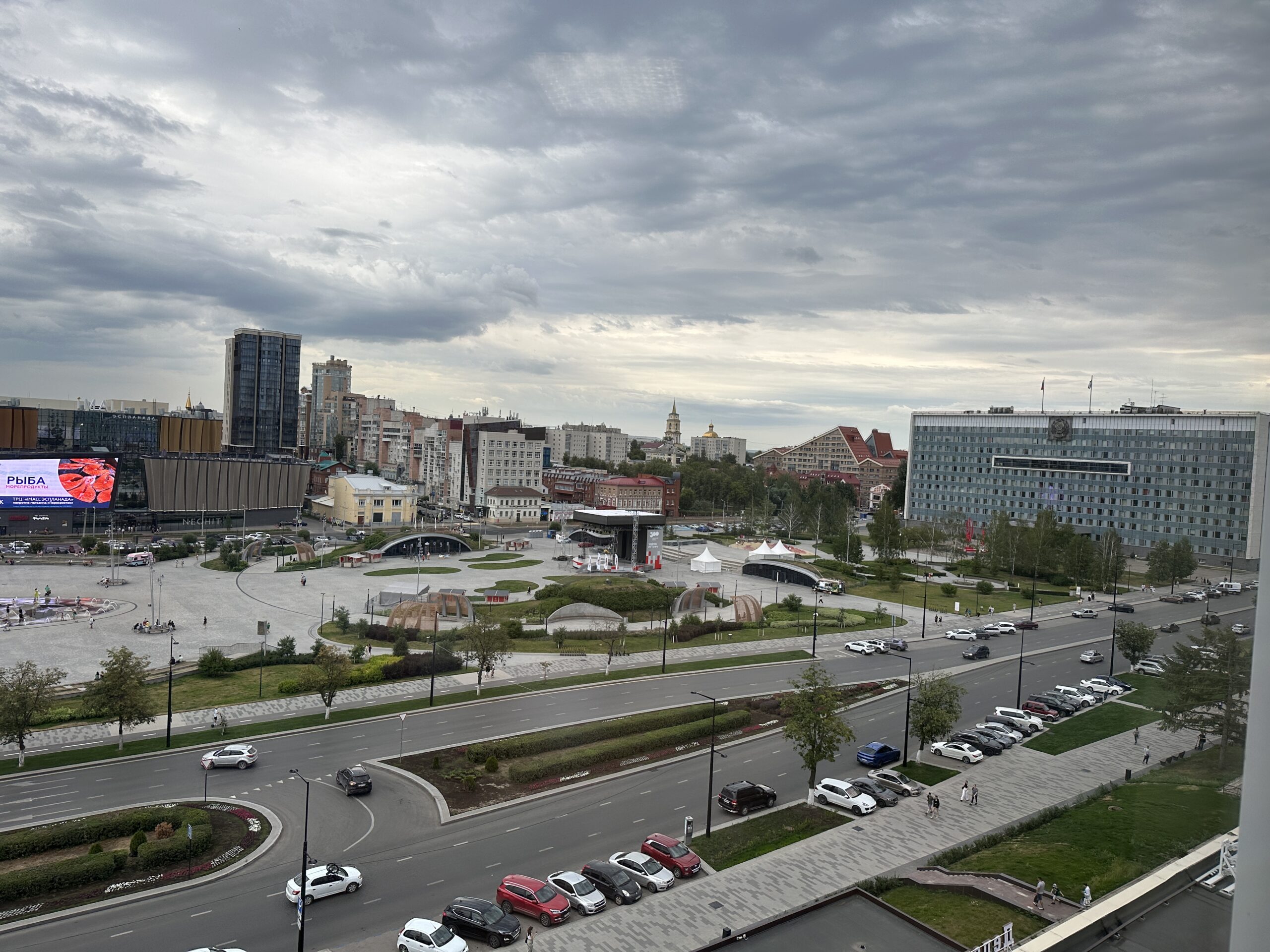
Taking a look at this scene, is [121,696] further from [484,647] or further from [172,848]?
[484,647]

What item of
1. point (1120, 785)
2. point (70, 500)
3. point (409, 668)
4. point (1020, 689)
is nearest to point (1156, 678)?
point (1120, 785)

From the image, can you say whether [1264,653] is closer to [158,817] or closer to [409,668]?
[158,817]

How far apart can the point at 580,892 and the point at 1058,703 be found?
17.5m

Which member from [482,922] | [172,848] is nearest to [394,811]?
[172,848]

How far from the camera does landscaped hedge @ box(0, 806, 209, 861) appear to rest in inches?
593

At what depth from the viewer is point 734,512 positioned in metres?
103

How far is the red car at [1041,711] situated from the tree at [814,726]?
836 cm

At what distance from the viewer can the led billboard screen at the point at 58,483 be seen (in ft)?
200

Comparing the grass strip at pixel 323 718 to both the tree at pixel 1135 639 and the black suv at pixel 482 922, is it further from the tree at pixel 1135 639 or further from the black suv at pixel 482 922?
the black suv at pixel 482 922

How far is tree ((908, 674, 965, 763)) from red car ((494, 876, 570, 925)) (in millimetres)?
11313

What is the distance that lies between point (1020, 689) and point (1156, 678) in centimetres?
1994

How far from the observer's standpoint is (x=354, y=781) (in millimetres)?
18109

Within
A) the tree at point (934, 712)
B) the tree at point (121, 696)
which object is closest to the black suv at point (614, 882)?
the tree at point (934, 712)

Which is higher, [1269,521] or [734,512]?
[1269,521]
